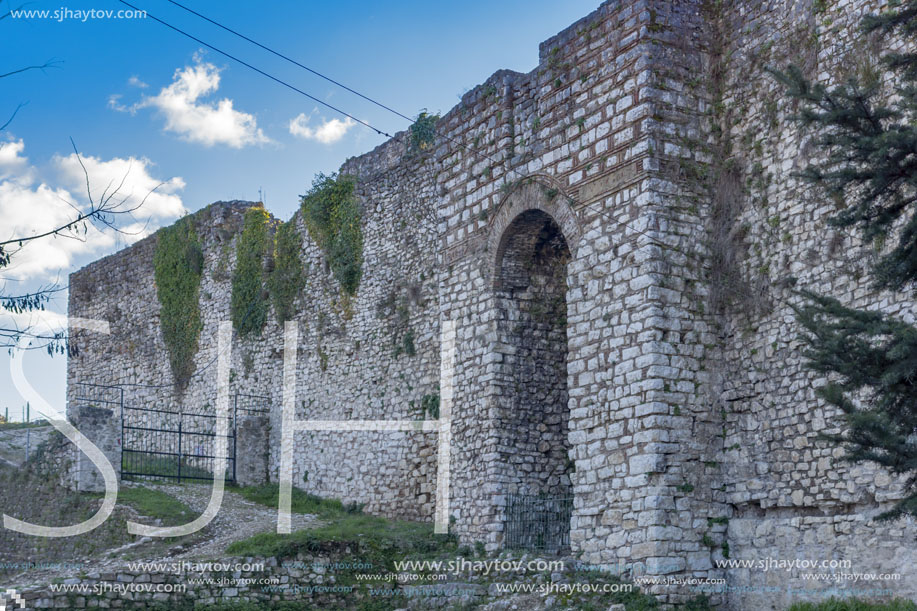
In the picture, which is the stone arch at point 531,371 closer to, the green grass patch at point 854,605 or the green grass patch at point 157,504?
the green grass patch at point 854,605

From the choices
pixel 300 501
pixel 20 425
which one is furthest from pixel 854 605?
pixel 20 425

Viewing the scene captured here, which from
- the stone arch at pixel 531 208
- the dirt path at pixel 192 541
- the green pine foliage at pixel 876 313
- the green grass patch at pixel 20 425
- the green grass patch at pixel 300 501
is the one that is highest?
the stone arch at pixel 531 208

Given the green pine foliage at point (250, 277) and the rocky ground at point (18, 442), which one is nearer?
the rocky ground at point (18, 442)

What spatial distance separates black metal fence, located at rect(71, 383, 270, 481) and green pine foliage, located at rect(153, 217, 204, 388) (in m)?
1.19

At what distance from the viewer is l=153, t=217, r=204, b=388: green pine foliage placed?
2292 centimetres

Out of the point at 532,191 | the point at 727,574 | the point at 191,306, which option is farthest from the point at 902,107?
the point at 191,306

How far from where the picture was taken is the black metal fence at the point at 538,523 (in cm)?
1250

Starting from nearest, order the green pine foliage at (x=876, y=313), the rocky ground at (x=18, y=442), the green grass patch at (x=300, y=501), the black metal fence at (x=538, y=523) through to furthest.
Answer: the green pine foliage at (x=876, y=313)
the black metal fence at (x=538, y=523)
the green grass patch at (x=300, y=501)
the rocky ground at (x=18, y=442)

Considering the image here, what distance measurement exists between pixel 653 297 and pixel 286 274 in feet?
34.9

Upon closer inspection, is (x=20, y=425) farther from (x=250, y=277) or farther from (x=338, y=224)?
(x=338, y=224)

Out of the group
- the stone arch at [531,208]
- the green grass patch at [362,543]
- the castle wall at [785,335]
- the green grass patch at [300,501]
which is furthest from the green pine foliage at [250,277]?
the castle wall at [785,335]

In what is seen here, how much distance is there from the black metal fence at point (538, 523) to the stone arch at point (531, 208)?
271 centimetres

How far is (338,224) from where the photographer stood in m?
18.6

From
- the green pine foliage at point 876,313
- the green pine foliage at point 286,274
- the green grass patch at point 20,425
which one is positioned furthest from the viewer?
the green grass patch at point 20,425
